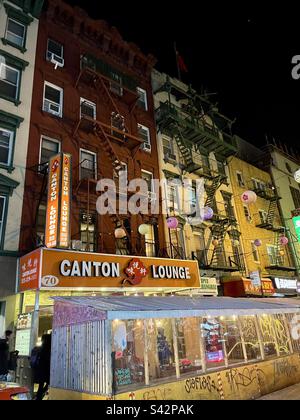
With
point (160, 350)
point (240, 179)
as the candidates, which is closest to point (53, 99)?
point (160, 350)

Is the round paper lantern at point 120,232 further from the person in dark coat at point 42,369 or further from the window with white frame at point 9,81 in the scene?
the window with white frame at point 9,81

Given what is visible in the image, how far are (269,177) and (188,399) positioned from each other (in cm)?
2529

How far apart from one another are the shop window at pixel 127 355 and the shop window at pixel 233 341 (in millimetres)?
3050

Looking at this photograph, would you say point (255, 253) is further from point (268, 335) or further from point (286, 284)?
point (268, 335)

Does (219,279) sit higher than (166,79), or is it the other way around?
(166,79)

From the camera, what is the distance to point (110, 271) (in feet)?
40.8

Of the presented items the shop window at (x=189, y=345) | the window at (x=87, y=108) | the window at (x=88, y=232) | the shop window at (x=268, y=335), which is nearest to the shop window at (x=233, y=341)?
the shop window at (x=189, y=345)

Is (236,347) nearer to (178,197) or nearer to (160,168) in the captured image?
(178,197)

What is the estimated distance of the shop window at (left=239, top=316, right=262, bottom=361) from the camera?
34.3 feet

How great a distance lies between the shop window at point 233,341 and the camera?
9.86m

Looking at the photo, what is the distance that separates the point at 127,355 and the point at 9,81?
45.8ft

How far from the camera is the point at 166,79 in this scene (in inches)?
905

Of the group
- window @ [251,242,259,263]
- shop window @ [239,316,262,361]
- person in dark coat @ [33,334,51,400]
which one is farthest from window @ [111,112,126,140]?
window @ [251,242,259,263]
